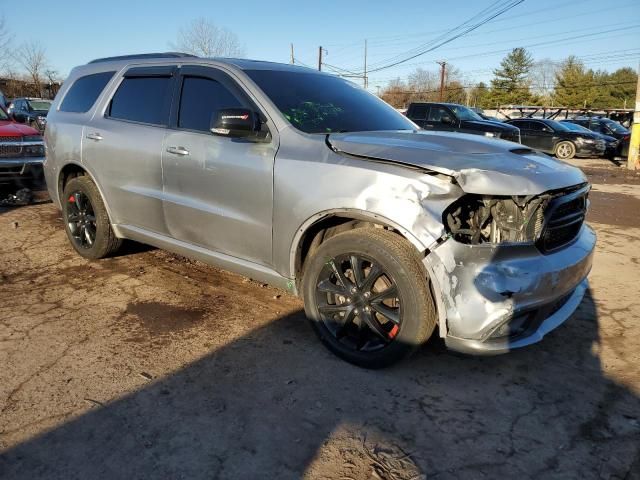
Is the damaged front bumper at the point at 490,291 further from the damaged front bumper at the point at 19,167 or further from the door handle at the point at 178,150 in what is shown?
the damaged front bumper at the point at 19,167

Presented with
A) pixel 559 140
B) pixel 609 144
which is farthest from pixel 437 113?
pixel 609 144

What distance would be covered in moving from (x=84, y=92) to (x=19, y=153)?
158 inches

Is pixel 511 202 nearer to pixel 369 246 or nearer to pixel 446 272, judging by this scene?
pixel 446 272

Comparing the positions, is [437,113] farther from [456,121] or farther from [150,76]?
[150,76]

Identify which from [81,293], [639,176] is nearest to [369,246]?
[81,293]

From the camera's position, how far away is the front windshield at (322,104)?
345 cm

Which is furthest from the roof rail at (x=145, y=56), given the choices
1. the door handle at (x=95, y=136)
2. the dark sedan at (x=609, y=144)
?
the dark sedan at (x=609, y=144)

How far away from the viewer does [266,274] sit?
3.39 metres

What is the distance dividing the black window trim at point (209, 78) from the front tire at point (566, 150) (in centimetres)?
1791

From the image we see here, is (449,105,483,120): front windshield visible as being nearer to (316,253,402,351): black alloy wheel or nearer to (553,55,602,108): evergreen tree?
(316,253,402,351): black alloy wheel

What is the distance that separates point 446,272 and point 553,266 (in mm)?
625

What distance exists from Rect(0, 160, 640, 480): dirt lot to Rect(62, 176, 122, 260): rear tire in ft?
2.06

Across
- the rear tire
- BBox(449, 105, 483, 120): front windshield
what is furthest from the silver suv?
BBox(449, 105, 483, 120): front windshield

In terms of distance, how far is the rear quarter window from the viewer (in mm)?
4730
